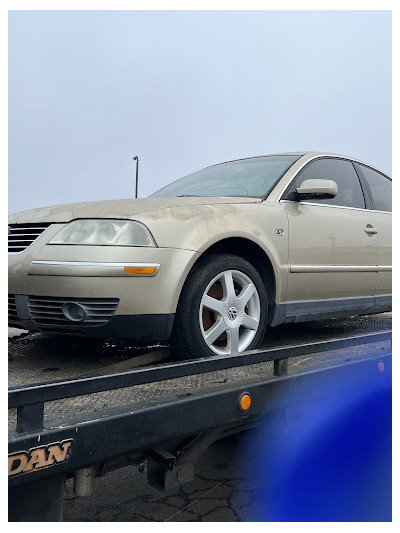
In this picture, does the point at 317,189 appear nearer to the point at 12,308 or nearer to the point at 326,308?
the point at 326,308

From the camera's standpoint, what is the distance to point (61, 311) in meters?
2.15

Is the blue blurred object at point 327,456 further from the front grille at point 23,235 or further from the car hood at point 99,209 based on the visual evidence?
the front grille at point 23,235

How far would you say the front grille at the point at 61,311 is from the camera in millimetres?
2146

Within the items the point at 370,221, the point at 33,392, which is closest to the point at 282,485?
the point at 33,392

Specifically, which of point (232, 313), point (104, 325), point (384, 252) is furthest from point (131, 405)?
point (384, 252)

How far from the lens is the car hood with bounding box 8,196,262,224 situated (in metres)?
2.30

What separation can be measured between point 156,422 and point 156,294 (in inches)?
28.3

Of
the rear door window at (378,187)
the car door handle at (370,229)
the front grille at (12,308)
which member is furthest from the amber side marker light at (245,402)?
the rear door window at (378,187)

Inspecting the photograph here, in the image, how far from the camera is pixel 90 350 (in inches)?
100

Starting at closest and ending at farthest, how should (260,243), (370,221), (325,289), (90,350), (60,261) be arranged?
(60,261) < (90,350) < (260,243) < (325,289) < (370,221)

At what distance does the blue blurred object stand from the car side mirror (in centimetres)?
98

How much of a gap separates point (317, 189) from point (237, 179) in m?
0.54

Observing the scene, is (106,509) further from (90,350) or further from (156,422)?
(156,422)

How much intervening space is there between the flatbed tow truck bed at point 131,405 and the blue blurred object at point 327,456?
0.24 feet
